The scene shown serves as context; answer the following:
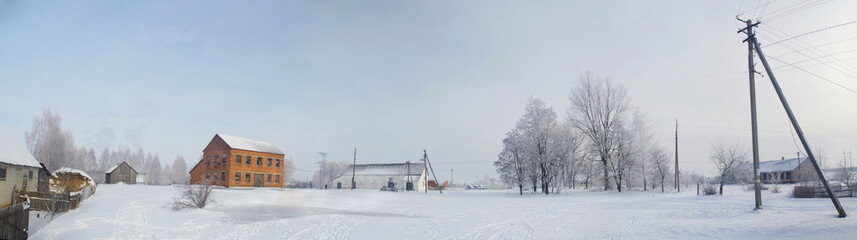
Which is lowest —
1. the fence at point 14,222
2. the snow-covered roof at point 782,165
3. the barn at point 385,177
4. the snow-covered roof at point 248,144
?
the barn at point 385,177

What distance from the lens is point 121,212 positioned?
21453 millimetres

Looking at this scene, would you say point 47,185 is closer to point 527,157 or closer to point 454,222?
point 454,222

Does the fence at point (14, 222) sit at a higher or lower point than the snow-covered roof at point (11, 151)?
lower

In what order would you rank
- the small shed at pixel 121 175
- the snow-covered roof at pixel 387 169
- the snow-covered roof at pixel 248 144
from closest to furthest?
the snow-covered roof at pixel 248 144 → the small shed at pixel 121 175 → the snow-covered roof at pixel 387 169

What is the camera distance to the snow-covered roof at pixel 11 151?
21.2m

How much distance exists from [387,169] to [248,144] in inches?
1094

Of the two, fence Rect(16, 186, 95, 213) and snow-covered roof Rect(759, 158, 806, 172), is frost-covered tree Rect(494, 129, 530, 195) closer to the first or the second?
fence Rect(16, 186, 95, 213)

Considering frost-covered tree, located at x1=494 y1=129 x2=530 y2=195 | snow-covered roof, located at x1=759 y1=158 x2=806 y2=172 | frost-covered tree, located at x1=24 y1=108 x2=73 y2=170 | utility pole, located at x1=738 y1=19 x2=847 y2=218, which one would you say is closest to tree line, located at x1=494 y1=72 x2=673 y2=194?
frost-covered tree, located at x1=494 y1=129 x2=530 y2=195

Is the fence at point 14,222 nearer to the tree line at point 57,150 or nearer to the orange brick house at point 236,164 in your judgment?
the orange brick house at point 236,164

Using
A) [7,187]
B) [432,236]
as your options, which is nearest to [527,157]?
[432,236]

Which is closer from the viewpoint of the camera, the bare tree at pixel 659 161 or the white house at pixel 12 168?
the white house at pixel 12 168

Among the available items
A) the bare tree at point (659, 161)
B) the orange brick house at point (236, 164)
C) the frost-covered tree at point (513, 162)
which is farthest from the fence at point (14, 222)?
the bare tree at point (659, 161)

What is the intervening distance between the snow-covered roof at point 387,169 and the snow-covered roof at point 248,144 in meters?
19.0

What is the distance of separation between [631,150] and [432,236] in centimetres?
3609
